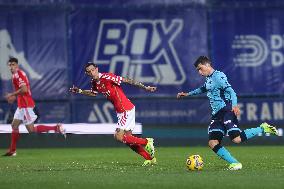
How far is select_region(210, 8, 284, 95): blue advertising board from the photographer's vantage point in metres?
27.2

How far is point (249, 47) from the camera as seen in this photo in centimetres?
2730

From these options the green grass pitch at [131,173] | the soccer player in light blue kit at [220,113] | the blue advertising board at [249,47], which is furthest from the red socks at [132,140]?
the blue advertising board at [249,47]

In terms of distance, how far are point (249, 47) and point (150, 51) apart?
300 centimetres

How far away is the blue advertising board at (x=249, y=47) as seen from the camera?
2722cm

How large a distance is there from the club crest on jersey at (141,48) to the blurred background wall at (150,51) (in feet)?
0.10

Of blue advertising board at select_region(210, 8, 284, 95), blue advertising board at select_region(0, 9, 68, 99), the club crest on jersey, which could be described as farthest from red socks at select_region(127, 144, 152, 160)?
blue advertising board at select_region(210, 8, 284, 95)

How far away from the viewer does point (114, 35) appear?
26.9 meters

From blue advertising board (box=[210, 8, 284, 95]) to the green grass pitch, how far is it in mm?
6715

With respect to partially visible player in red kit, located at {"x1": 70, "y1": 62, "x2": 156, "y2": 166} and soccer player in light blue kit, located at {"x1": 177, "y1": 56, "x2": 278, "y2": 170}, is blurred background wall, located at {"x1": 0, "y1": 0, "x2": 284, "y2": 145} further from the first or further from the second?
soccer player in light blue kit, located at {"x1": 177, "y1": 56, "x2": 278, "y2": 170}

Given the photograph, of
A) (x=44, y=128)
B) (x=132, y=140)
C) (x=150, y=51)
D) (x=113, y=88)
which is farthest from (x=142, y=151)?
(x=150, y=51)

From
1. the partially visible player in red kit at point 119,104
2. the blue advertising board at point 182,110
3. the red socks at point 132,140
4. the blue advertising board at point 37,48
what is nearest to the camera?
the red socks at point 132,140

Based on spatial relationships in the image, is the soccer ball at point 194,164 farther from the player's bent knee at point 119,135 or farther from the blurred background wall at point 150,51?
the blurred background wall at point 150,51

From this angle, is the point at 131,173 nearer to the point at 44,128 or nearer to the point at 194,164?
the point at 194,164

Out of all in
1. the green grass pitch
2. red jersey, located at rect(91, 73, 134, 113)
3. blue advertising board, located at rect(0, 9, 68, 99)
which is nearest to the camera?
the green grass pitch
